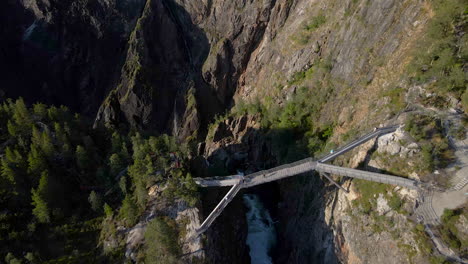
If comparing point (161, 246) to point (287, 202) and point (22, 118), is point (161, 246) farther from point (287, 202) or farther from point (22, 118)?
point (22, 118)

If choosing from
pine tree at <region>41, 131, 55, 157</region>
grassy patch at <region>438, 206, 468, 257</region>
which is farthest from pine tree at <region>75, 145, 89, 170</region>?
grassy patch at <region>438, 206, 468, 257</region>

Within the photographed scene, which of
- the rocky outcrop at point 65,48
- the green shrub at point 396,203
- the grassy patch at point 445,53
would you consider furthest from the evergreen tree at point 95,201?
the rocky outcrop at point 65,48

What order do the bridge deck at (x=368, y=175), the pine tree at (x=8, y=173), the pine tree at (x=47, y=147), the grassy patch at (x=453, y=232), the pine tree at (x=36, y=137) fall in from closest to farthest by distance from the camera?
the grassy patch at (x=453, y=232) → the bridge deck at (x=368, y=175) → the pine tree at (x=8, y=173) → the pine tree at (x=47, y=147) → the pine tree at (x=36, y=137)

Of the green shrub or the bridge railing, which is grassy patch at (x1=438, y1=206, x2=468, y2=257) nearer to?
the green shrub

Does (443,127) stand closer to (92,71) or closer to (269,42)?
(269,42)

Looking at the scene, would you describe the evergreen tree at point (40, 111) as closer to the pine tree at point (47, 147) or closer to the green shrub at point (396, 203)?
the pine tree at point (47, 147)

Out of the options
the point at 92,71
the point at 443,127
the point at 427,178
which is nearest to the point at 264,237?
the point at 427,178

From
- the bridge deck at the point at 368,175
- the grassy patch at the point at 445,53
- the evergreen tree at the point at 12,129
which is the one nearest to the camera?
the bridge deck at the point at 368,175

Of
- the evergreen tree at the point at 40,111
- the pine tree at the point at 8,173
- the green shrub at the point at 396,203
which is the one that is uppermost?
the evergreen tree at the point at 40,111
